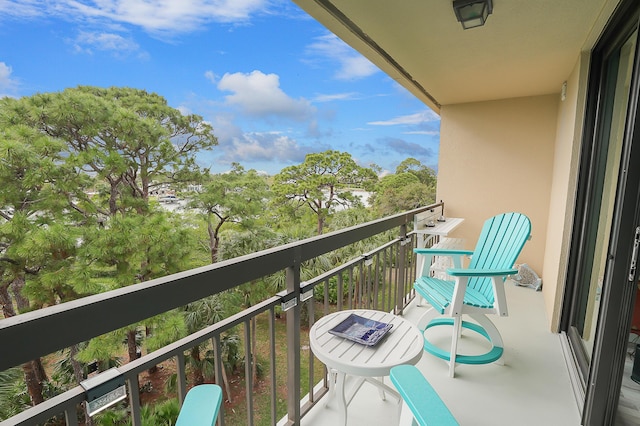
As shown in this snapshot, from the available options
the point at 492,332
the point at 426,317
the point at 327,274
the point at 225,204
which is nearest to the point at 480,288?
the point at 492,332

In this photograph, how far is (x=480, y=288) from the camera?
2346mm

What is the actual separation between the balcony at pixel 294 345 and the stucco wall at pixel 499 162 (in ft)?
4.84

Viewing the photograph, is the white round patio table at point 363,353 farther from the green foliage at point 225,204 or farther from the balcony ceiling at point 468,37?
the green foliage at point 225,204

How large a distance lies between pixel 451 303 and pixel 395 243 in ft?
2.64

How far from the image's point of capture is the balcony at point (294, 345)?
2.50 feet

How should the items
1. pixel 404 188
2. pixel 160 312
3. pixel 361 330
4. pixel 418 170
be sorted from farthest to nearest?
pixel 418 170, pixel 404 188, pixel 361 330, pixel 160 312

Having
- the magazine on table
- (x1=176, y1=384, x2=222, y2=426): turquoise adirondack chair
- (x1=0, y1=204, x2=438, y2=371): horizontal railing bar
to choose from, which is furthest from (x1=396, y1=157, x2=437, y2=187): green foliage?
(x1=176, y1=384, x2=222, y2=426): turquoise adirondack chair

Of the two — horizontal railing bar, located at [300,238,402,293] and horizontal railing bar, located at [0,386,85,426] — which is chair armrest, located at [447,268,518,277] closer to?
horizontal railing bar, located at [300,238,402,293]

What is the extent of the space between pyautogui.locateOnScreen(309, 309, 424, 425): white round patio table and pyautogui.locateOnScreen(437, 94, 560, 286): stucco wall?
133 inches

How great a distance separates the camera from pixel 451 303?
1983 millimetres

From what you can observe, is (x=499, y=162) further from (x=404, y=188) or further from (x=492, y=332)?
(x=404, y=188)

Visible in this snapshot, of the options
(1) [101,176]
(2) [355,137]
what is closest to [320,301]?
(1) [101,176]

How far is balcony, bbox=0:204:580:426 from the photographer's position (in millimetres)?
762

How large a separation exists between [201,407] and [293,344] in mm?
865
